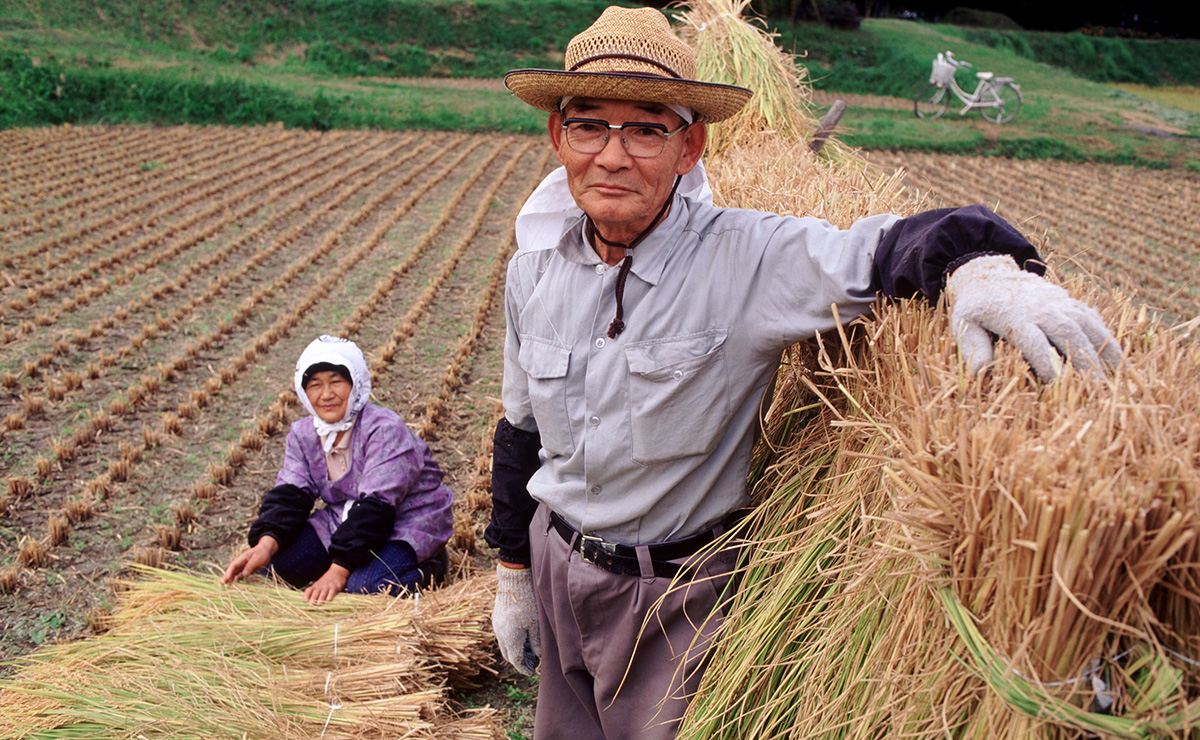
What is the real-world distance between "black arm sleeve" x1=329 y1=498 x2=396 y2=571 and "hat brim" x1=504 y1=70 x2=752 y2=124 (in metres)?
1.89

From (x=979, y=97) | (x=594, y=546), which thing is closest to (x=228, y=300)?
(x=594, y=546)

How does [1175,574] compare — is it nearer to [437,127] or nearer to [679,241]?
[679,241]

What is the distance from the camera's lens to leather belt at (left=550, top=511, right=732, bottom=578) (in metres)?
1.57

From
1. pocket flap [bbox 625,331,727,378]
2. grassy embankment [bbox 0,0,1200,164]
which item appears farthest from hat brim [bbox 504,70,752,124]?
grassy embankment [bbox 0,0,1200,164]

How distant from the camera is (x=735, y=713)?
1471mm

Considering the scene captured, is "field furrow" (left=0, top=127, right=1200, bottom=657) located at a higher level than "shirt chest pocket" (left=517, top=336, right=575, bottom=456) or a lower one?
lower

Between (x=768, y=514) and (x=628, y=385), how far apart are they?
0.38 meters

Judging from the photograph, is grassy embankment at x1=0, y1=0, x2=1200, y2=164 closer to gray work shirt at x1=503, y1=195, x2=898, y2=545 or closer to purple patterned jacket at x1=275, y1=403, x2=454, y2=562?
purple patterned jacket at x1=275, y1=403, x2=454, y2=562

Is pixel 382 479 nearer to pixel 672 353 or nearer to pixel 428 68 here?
pixel 672 353

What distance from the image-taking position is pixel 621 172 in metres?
1.51

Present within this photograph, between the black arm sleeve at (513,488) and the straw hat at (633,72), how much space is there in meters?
0.77

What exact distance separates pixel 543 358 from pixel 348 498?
1939 mm

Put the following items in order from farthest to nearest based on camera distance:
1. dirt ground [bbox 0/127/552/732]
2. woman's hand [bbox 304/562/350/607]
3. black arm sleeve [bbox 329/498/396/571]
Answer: dirt ground [bbox 0/127/552/732] < black arm sleeve [bbox 329/498/396/571] < woman's hand [bbox 304/562/350/607]

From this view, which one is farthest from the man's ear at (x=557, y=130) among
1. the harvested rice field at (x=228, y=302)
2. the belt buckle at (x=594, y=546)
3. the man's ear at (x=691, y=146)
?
the harvested rice field at (x=228, y=302)
